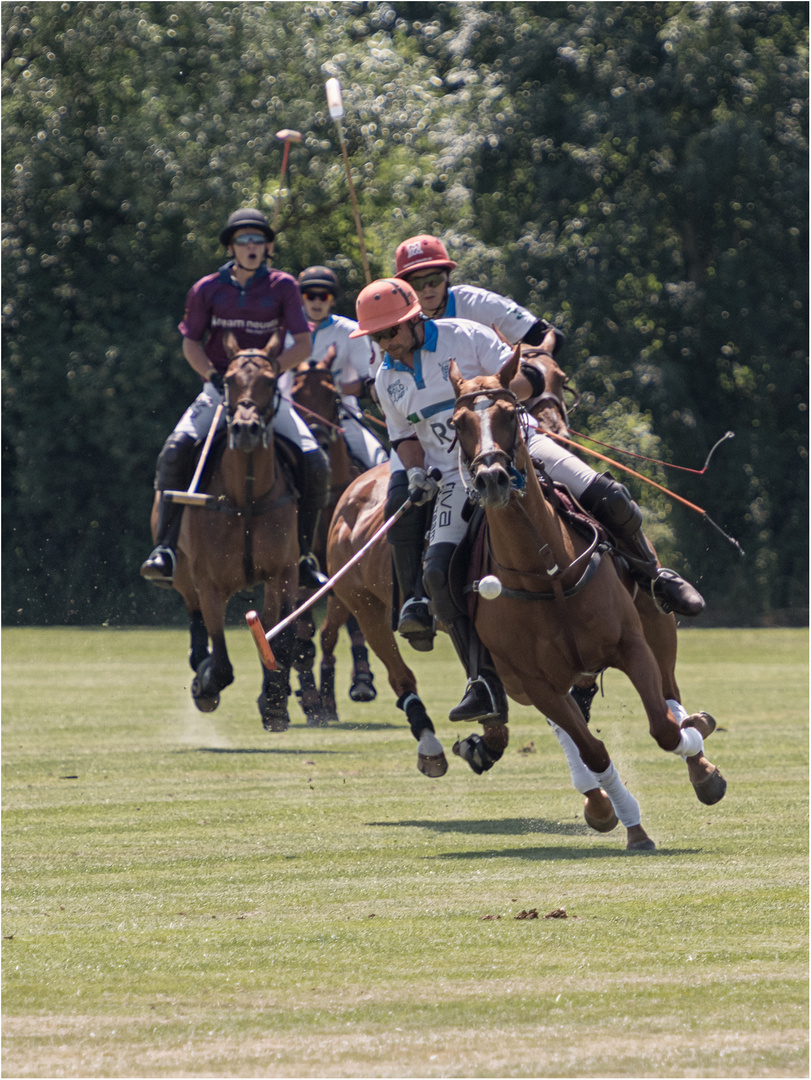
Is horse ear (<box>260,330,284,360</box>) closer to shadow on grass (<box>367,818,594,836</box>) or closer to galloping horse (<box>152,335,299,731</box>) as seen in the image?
galloping horse (<box>152,335,299,731</box>)

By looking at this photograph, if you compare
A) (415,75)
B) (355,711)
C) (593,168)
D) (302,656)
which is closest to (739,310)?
(593,168)

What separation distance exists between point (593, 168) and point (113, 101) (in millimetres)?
9170

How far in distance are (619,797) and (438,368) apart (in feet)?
6.96

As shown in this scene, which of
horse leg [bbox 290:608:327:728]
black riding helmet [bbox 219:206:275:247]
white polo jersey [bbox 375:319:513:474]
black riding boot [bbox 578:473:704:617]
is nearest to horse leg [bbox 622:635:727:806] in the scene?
black riding boot [bbox 578:473:704:617]

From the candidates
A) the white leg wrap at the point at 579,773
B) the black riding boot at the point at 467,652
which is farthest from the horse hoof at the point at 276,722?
the white leg wrap at the point at 579,773

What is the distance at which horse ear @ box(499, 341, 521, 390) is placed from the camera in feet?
25.1

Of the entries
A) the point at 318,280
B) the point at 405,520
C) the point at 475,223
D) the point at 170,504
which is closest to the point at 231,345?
the point at 170,504

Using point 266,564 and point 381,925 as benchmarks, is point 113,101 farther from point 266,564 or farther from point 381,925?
point 381,925

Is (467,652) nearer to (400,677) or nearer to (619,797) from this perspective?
(619,797)

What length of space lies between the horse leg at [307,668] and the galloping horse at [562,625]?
5328mm

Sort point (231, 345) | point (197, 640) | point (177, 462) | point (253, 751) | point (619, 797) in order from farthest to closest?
point (253, 751) < point (197, 640) < point (177, 462) < point (231, 345) < point (619, 797)

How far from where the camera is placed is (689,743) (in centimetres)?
816

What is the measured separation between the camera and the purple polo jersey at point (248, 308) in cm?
1239

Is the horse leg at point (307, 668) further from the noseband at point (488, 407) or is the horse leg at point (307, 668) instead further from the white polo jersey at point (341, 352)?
the noseband at point (488, 407)
